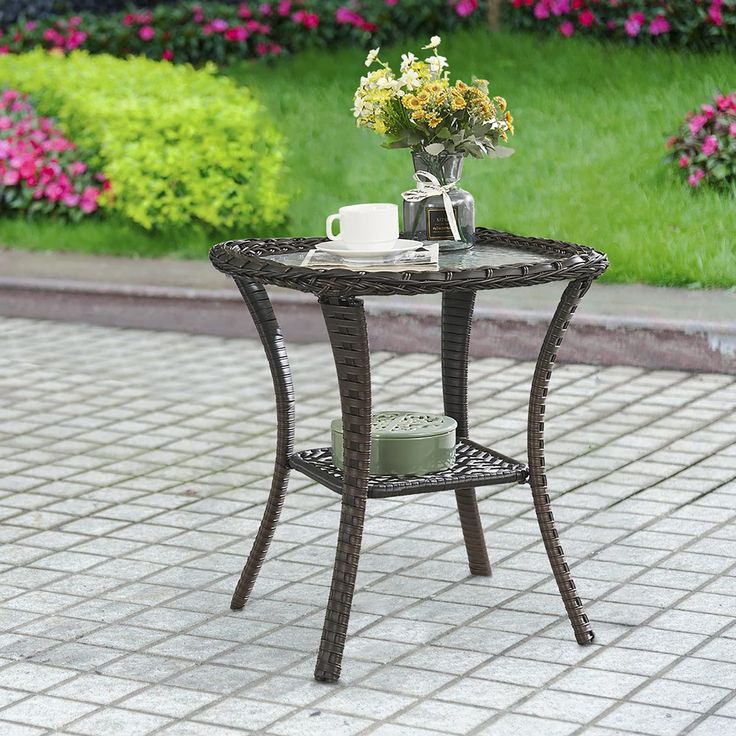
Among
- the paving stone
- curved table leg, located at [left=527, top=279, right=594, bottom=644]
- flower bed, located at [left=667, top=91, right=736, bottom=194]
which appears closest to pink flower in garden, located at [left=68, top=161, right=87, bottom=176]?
flower bed, located at [left=667, top=91, right=736, bottom=194]

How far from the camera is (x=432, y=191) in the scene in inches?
171

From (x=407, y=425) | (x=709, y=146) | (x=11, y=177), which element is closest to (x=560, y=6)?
(x=709, y=146)

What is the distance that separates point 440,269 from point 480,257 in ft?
1.16

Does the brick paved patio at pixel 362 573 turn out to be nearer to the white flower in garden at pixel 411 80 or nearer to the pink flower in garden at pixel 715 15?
the white flower in garden at pixel 411 80

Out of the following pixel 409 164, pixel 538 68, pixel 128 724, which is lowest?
pixel 128 724

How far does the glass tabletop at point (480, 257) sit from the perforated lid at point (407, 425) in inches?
18.9

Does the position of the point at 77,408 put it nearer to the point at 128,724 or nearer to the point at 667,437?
the point at 667,437

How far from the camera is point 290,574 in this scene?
4.84 metres

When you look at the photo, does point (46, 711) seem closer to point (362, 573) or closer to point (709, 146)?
point (362, 573)

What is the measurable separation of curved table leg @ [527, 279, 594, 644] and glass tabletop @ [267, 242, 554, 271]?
0.50ft

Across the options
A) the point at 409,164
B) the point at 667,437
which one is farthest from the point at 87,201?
the point at 667,437

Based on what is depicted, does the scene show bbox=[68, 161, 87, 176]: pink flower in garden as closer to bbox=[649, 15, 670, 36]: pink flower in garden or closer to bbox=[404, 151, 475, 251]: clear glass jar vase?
bbox=[649, 15, 670, 36]: pink flower in garden

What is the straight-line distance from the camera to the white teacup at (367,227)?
4129mm

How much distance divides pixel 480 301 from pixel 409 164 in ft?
8.17
